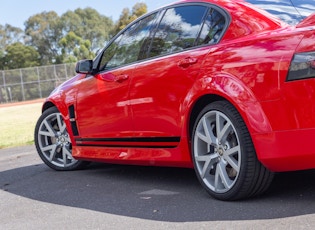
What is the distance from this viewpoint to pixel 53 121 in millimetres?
6363

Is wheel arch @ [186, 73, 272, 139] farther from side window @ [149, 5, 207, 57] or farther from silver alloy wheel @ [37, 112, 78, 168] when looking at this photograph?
silver alloy wheel @ [37, 112, 78, 168]

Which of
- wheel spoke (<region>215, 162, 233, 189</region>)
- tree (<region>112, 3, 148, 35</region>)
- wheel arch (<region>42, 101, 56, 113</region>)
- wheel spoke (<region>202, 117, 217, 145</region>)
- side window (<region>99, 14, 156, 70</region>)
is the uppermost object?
tree (<region>112, 3, 148, 35</region>)

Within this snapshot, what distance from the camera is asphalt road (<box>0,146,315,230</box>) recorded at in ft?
11.4

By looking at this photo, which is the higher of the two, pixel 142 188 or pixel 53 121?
pixel 53 121

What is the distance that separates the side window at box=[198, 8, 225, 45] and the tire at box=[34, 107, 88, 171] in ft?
7.89

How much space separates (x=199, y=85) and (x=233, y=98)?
375 mm

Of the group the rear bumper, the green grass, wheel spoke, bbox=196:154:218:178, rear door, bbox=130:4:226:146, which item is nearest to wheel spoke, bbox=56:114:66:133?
rear door, bbox=130:4:226:146

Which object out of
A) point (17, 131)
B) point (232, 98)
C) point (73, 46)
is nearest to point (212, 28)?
point (232, 98)

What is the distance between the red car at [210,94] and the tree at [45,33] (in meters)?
96.9

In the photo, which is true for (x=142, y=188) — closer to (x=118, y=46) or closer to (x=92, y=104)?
(x=92, y=104)

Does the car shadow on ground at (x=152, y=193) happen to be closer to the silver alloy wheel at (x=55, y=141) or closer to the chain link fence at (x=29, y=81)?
the silver alloy wheel at (x=55, y=141)

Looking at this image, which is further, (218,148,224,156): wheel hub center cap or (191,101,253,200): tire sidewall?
(218,148,224,156): wheel hub center cap

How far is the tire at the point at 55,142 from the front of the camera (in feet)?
20.2

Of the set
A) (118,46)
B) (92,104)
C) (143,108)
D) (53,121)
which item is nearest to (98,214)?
(143,108)
